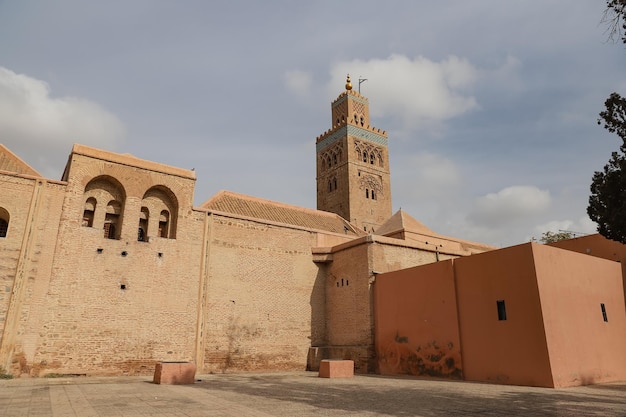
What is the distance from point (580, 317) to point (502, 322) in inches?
88.4

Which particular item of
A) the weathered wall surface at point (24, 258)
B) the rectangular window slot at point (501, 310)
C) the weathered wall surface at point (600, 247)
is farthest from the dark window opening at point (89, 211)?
the weathered wall surface at point (600, 247)

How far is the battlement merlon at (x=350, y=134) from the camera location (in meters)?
40.8

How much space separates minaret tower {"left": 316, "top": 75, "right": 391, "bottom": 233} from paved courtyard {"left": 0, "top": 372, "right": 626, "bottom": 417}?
28.4 metres

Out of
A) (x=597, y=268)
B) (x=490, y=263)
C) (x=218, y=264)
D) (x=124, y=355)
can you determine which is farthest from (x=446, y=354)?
(x=124, y=355)

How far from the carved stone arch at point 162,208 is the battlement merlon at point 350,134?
26251mm

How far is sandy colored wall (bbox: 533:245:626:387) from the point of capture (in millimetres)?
10797

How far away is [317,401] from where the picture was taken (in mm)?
7441

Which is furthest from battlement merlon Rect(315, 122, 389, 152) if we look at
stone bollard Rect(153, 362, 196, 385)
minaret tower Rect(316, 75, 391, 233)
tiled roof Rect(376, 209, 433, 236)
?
stone bollard Rect(153, 362, 196, 385)

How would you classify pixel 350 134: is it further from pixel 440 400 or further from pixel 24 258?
pixel 440 400

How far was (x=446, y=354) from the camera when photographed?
13.0 metres

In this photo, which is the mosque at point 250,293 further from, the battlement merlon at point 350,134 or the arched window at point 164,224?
the battlement merlon at point 350,134

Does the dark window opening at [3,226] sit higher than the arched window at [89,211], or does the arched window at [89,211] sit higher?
the arched window at [89,211]

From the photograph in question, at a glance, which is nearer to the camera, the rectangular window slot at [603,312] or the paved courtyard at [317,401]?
Answer: the paved courtyard at [317,401]

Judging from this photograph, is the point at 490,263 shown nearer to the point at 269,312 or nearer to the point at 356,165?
the point at 269,312
